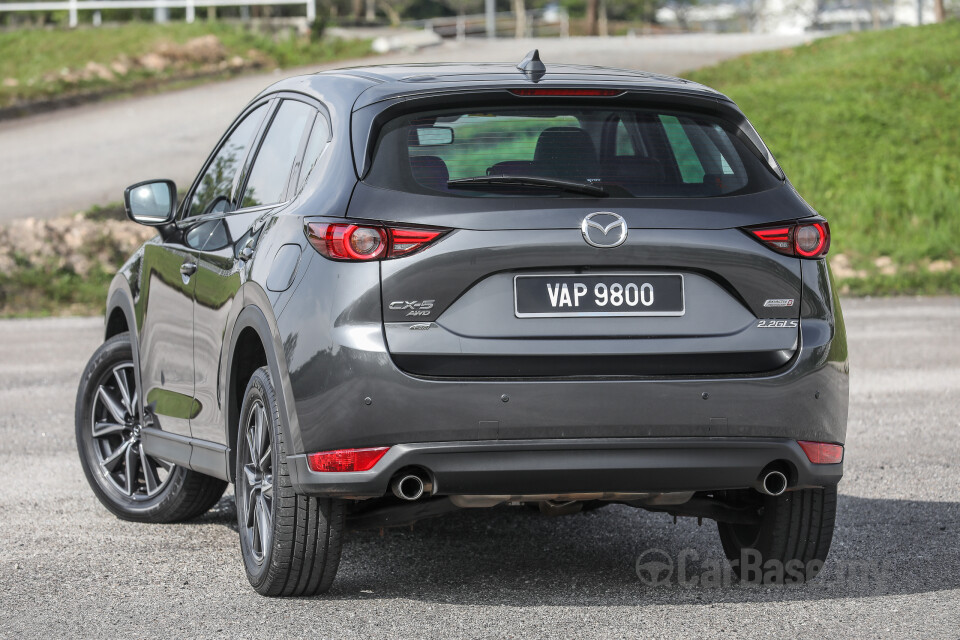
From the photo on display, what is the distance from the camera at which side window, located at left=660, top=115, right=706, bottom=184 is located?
16.6ft

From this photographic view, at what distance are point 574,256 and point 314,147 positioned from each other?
3.65ft

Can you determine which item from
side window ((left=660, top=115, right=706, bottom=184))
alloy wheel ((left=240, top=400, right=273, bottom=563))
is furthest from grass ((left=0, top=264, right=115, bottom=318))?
side window ((left=660, top=115, right=706, bottom=184))

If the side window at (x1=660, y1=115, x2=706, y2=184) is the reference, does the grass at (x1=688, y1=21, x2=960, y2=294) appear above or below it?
below

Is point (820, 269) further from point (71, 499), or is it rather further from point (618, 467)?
point (71, 499)

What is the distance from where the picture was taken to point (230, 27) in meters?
34.8

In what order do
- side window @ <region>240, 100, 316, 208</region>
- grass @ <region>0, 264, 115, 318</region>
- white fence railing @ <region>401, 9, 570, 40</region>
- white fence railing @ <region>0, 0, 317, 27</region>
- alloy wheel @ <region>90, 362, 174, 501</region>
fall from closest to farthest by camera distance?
side window @ <region>240, 100, 316, 208</region> → alloy wheel @ <region>90, 362, 174, 501</region> → grass @ <region>0, 264, 115, 318</region> → white fence railing @ <region>0, 0, 317, 27</region> → white fence railing @ <region>401, 9, 570, 40</region>

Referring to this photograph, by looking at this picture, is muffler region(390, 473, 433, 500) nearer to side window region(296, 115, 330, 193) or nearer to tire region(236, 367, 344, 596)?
tire region(236, 367, 344, 596)

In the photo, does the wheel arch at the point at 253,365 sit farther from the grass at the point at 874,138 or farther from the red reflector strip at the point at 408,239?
the grass at the point at 874,138

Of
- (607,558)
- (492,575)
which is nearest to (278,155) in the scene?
(492,575)

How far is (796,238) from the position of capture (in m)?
5.03

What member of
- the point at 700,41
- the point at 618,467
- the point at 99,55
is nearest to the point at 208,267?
the point at 618,467

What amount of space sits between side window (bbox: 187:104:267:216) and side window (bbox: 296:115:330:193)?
0.82 metres

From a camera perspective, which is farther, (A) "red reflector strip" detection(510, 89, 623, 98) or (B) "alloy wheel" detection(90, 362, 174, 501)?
(B) "alloy wheel" detection(90, 362, 174, 501)

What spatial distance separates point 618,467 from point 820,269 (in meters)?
1.00
